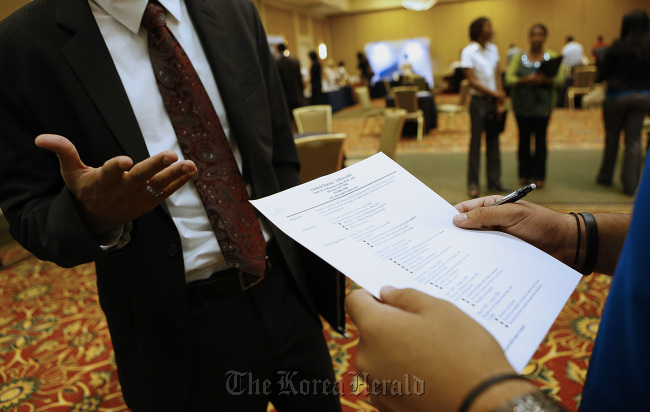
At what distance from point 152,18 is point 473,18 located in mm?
19074

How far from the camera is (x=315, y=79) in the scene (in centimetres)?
971

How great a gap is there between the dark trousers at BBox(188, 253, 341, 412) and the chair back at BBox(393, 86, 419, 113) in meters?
6.55

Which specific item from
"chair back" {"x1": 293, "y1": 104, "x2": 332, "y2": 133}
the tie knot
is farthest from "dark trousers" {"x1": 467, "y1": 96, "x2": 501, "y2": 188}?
the tie knot

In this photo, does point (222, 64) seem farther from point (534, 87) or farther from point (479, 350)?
point (534, 87)

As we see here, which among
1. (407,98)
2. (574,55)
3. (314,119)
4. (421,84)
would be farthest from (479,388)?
(574,55)

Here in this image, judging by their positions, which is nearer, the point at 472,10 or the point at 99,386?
the point at 99,386

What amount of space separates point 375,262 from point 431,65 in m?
19.6

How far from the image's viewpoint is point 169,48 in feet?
3.04

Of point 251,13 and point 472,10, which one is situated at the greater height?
point 472,10

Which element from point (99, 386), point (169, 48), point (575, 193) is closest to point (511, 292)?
point (169, 48)

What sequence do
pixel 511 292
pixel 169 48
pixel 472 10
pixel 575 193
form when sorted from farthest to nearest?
pixel 472 10, pixel 575 193, pixel 169 48, pixel 511 292

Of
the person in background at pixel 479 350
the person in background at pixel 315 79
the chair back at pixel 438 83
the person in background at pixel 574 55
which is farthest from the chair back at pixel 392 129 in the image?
the chair back at pixel 438 83

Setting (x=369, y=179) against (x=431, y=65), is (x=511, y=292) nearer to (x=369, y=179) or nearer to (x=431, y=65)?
(x=369, y=179)

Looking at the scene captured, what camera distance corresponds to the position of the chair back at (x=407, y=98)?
7.16m
